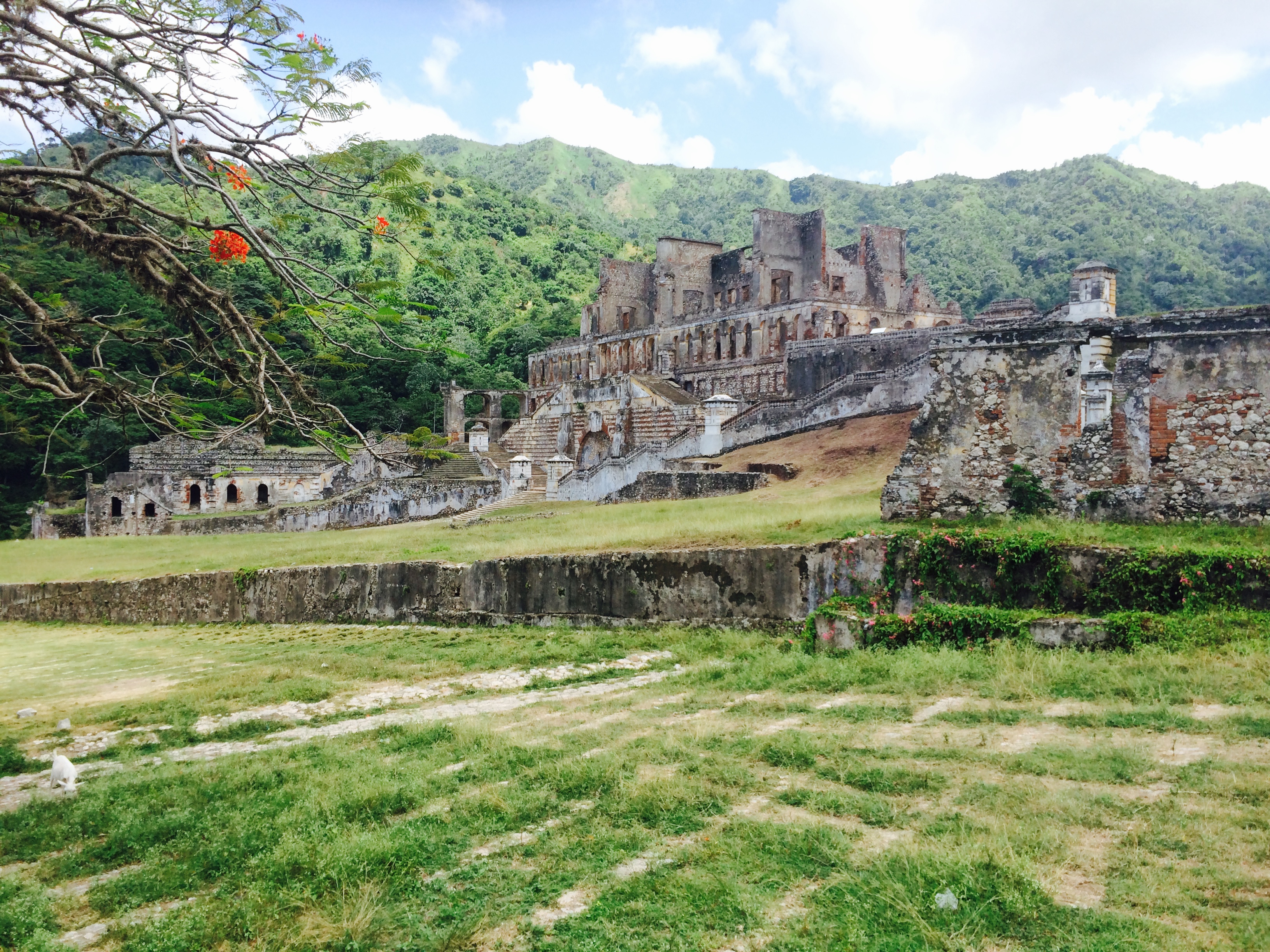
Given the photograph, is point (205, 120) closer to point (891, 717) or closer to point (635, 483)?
point (891, 717)

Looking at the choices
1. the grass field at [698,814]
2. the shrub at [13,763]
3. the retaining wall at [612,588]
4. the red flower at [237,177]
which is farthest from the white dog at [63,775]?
the retaining wall at [612,588]

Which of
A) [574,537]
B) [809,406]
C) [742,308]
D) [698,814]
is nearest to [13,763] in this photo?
[698,814]

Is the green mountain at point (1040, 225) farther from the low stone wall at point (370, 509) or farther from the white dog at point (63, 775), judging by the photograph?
the white dog at point (63, 775)

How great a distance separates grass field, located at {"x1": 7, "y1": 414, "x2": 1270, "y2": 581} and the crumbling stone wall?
0.51 metres

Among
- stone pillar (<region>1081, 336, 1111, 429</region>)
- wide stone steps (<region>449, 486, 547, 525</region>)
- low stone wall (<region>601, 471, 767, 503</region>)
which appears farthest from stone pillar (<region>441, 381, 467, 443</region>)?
stone pillar (<region>1081, 336, 1111, 429</region>)

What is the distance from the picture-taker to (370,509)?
32844 millimetres

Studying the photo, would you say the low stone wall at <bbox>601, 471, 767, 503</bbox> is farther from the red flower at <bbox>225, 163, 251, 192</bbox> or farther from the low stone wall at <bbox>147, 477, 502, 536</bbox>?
the red flower at <bbox>225, 163, 251, 192</bbox>

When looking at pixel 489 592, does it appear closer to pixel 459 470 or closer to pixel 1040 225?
pixel 459 470

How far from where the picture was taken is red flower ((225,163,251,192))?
6.79 meters

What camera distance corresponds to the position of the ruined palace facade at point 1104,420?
10727 mm

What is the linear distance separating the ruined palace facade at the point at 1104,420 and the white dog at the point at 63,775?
9.50 metres

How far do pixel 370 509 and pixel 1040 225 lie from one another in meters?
56.8

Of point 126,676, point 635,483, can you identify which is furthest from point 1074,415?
point 635,483

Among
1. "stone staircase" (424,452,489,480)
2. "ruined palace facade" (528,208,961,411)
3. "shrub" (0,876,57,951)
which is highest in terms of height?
"ruined palace facade" (528,208,961,411)
